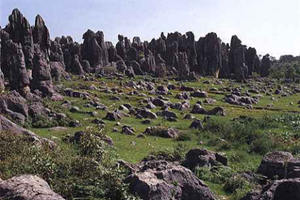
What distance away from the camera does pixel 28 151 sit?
1844 cm

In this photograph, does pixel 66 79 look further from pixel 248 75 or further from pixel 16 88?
pixel 248 75

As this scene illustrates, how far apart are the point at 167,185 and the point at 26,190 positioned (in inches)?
197

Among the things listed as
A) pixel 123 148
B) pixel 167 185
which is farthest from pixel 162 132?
pixel 167 185

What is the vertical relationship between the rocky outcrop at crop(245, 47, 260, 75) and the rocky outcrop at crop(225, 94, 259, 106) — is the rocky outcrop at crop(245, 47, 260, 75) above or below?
above

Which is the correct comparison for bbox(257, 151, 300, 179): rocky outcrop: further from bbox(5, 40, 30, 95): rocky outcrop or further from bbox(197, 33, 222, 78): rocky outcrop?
bbox(197, 33, 222, 78): rocky outcrop

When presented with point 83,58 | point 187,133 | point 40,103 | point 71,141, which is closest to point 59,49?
point 83,58

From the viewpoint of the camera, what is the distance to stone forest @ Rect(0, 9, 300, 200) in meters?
15.8

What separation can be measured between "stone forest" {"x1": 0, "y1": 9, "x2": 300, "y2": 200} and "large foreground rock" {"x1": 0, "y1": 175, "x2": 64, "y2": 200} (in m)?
0.03

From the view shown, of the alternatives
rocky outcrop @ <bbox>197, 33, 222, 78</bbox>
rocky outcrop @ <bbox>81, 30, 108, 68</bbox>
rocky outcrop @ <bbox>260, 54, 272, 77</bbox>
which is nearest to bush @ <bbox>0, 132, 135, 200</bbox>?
rocky outcrop @ <bbox>81, 30, 108, 68</bbox>

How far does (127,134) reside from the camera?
37688 millimetres

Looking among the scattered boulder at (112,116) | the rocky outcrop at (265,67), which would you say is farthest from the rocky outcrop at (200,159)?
the rocky outcrop at (265,67)

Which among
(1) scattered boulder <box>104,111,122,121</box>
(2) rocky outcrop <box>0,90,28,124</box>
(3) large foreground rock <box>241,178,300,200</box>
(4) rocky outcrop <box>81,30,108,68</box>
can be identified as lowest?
(1) scattered boulder <box>104,111,122,121</box>

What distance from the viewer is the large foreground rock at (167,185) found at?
1503cm

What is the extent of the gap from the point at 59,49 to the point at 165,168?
8753cm
